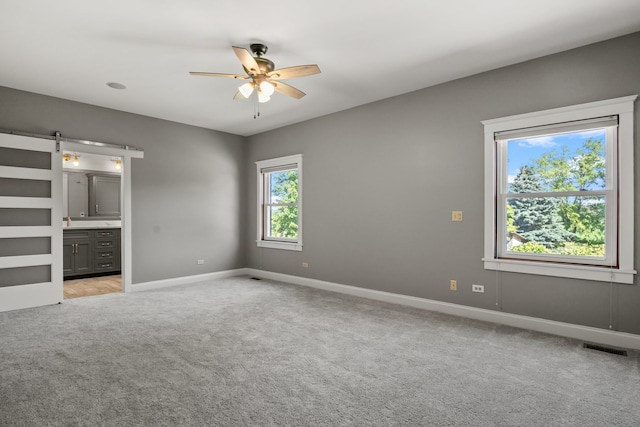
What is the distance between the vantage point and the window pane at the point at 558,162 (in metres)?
3.24

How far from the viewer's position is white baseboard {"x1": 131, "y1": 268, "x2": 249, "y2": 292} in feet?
17.6

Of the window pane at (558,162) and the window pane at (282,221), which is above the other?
the window pane at (558,162)

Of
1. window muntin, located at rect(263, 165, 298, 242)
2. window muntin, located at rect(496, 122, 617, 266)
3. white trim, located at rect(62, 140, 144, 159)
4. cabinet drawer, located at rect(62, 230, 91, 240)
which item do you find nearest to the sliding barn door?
white trim, located at rect(62, 140, 144, 159)

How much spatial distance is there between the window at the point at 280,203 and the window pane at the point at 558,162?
324cm

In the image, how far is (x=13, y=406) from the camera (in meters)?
2.10

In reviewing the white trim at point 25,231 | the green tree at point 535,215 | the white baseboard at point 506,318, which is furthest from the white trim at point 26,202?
the green tree at point 535,215

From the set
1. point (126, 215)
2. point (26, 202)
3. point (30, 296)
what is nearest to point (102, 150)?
point (126, 215)

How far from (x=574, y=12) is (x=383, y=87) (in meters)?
2.00

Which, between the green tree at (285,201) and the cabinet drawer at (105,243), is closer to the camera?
the green tree at (285,201)

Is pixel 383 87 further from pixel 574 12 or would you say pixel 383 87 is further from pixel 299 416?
pixel 299 416

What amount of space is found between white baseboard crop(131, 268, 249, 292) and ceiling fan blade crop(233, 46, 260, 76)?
3.88 metres

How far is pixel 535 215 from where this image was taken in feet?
11.8

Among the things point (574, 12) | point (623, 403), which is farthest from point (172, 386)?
point (574, 12)

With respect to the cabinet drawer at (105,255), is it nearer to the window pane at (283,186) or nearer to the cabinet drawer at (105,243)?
the cabinet drawer at (105,243)
